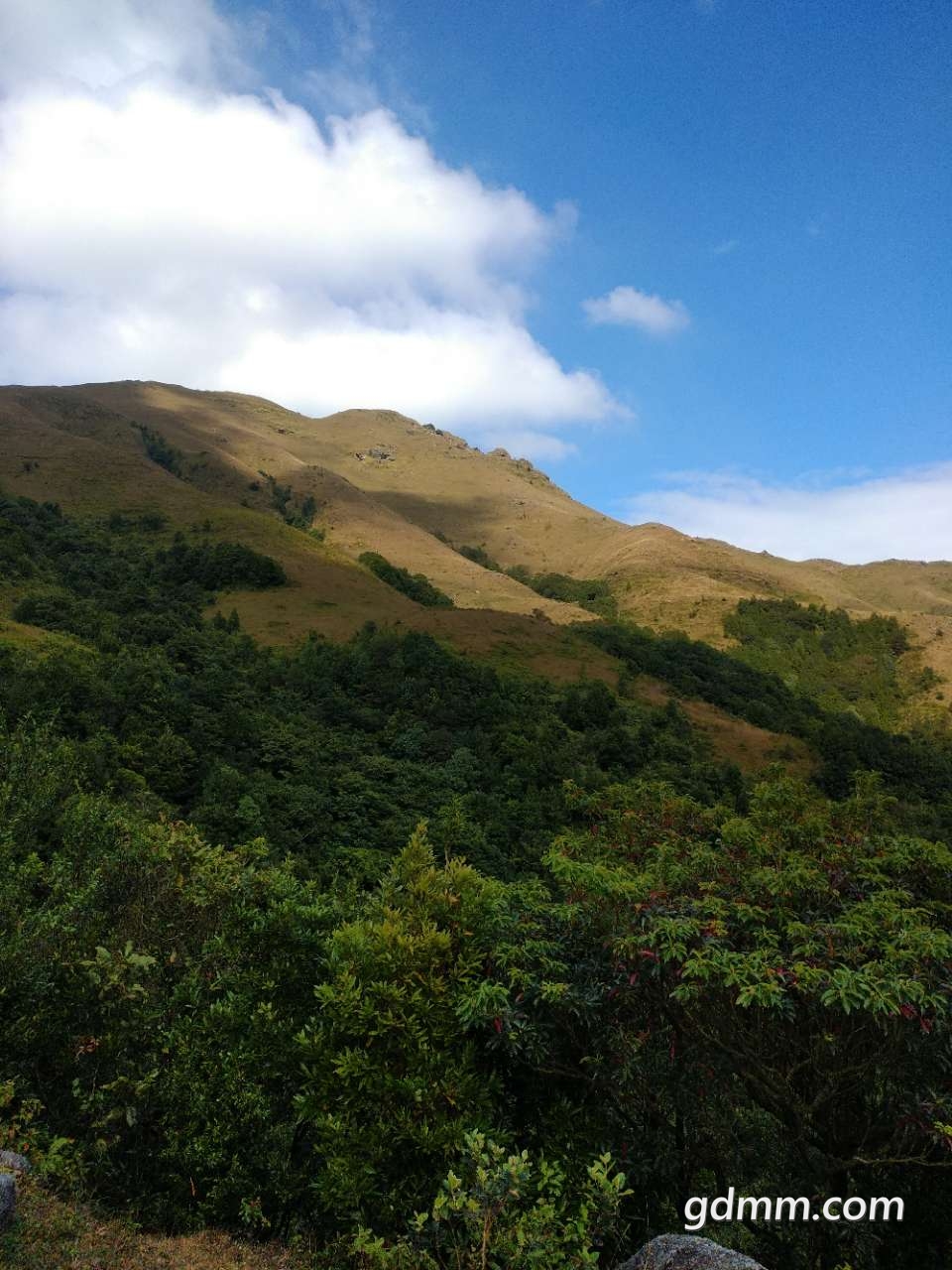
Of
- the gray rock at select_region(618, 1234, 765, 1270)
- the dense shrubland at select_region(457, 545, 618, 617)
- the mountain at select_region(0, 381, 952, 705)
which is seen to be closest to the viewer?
the gray rock at select_region(618, 1234, 765, 1270)

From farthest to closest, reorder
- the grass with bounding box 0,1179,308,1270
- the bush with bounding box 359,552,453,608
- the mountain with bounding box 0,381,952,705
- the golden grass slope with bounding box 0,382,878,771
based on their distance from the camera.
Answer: the bush with bounding box 359,552,453,608
the mountain with bounding box 0,381,952,705
the golden grass slope with bounding box 0,382,878,771
the grass with bounding box 0,1179,308,1270

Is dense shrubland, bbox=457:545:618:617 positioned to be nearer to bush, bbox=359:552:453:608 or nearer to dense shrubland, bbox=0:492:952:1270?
bush, bbox=359:552:453:608

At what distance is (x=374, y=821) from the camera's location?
A: 25547mm

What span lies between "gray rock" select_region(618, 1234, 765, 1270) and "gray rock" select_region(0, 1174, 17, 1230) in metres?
4.79

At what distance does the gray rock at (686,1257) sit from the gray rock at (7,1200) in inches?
188

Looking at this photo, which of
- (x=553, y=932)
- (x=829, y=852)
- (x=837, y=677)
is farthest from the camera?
(x=837, y=677)

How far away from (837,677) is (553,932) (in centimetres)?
8940

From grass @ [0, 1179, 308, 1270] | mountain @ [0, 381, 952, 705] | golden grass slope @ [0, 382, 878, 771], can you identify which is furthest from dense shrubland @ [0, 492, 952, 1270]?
mountain @ [0, 381, 952, 705]

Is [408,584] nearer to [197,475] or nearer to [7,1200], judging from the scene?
[197,475]

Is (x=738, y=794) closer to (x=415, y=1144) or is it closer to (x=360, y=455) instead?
(x=415, y=1144)

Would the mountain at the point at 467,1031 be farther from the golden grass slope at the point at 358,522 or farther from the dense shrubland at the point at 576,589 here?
the dense shrubland at the point at 576,589

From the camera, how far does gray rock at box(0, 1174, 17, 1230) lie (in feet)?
18.9

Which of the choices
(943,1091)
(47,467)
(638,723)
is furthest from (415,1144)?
(47,467)

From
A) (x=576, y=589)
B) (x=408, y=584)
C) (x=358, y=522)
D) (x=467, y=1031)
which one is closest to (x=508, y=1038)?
(x=467, y=1031)
